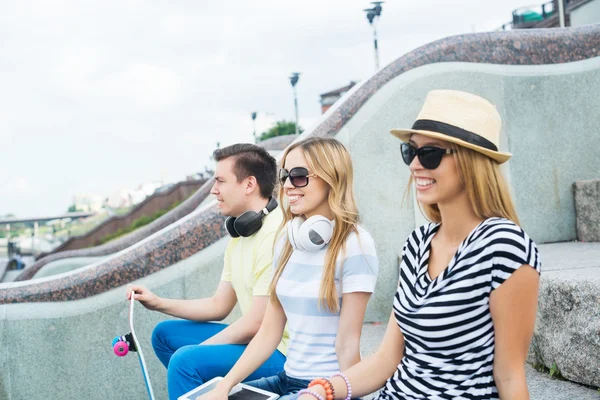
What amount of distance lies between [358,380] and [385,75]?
3.33 meters

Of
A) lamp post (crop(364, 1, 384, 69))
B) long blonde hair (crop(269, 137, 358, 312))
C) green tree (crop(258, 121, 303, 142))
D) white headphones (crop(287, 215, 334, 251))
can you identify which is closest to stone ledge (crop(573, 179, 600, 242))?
long blonde hair (crop(269, 137, 358, 312))

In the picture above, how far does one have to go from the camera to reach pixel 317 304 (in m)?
2.45

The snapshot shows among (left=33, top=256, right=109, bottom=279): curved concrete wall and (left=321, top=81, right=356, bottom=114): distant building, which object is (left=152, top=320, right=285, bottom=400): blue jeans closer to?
(left=33, top=256, right=109, bottom=279): curved concrete wall

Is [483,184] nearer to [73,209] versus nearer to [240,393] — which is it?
[240,393]

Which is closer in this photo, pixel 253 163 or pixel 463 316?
pixel 463 316

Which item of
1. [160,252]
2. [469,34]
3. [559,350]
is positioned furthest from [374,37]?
[559,350]

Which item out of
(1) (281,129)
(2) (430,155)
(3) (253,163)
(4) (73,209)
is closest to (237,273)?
(3) (253,163)

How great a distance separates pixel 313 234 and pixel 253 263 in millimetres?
767

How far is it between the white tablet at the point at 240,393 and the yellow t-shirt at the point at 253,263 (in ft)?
1.54

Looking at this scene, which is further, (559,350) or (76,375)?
(76,375)

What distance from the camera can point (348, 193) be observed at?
2594 mm

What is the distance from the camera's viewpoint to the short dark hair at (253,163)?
11.3 feet

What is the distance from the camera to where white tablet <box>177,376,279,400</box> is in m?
2.43

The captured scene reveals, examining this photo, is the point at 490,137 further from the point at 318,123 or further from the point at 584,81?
the point at 584,81
